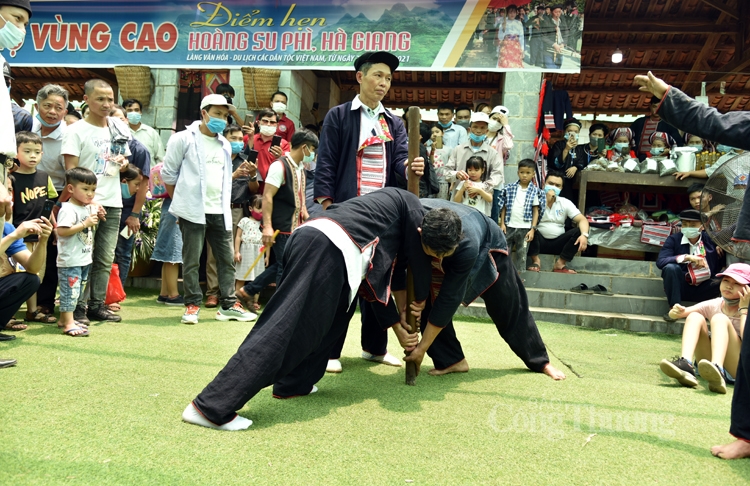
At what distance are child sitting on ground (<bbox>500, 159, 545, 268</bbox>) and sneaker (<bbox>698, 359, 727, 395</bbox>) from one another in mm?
3377

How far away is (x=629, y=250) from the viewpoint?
Answer: 801cm

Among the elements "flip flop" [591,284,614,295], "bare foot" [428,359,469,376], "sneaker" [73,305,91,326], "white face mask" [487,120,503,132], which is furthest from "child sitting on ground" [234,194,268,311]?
"flip flop" [591,284,614,295]

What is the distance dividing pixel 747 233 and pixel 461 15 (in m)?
6.36

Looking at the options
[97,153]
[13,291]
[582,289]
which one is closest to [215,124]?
[97,153]

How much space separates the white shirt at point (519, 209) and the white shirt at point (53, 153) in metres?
4.66

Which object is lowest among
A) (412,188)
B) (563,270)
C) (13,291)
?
(563,270)

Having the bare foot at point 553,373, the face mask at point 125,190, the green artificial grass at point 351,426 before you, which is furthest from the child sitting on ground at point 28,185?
the bare foot at point 553,373

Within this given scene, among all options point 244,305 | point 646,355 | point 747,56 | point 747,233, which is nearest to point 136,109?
point 244,305

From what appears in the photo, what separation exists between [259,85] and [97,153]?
417 centimetres

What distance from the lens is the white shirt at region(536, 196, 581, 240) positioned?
25.0ft

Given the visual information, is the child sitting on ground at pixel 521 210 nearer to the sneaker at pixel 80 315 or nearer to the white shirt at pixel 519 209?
the white shirt at pixel 519 209

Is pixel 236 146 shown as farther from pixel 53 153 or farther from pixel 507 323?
pixel 507 323

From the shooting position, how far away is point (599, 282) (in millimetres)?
7059

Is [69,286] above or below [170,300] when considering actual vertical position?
above
